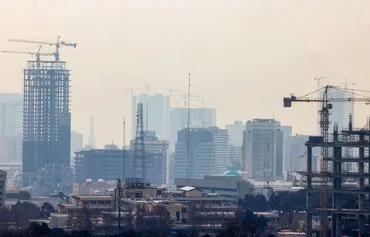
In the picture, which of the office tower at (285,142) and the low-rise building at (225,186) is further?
the office tower at (285,142)

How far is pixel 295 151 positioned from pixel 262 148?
10867mm

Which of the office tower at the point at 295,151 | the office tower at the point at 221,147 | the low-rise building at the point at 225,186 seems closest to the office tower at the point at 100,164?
the office tower at the point at 295,151

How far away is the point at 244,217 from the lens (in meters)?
85.6

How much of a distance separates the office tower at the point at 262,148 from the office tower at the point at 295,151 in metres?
1.81

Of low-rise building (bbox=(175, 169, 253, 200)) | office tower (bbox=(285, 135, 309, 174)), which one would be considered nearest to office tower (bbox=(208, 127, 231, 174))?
office tower (bbox=(285, 135, 309, 174))

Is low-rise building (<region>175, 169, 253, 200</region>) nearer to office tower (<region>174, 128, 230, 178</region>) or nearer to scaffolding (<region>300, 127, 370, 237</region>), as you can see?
office tower (<region>174, 128, 230, 178</region>)

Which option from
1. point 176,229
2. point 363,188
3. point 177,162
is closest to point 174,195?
point 176,229

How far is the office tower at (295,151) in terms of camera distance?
167 m

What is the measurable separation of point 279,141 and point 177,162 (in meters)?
9.56

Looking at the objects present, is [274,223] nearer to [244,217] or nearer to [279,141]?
[244,217]

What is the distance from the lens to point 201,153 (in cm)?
17562

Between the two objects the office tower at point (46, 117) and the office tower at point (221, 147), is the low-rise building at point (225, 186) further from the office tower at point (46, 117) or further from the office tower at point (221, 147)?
the office tower at point (221, 147)

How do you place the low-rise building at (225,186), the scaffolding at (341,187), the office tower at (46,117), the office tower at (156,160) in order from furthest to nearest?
the office tower at (46,117), the office tower at (156,160), the low-rise building at (225,186), the scaffolding at (341,187)

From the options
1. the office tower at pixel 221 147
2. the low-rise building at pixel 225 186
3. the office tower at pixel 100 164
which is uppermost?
the office tower at pixel 221 147
